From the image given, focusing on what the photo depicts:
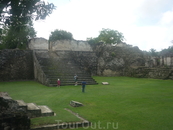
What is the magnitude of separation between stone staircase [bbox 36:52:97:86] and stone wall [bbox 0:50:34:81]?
3.94ft

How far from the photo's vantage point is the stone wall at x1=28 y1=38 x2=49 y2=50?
63.9 ft

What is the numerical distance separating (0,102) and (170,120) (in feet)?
14.1

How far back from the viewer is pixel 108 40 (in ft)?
180

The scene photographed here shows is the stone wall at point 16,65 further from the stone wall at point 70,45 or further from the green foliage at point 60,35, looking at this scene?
the green foliage at point 60,35

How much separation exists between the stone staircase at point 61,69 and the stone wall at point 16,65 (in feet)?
3.94

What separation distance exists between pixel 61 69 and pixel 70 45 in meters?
5.56

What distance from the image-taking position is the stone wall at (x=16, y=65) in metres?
16.6

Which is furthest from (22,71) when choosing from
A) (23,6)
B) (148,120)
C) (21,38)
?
(21,38)

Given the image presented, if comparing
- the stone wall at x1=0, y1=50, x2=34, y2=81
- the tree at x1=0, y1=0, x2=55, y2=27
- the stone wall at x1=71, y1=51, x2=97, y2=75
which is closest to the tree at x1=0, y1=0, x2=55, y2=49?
the tree at x1=0, y1=0, x2=55, y2=27

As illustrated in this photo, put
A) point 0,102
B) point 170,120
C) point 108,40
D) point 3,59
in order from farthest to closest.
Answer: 1. point 108,40
2. point 3,59
3. point 170,120
4. point 0,102

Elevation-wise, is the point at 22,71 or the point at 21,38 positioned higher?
the point at 21,38

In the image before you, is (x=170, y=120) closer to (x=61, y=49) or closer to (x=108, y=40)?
(x=61, y=49)

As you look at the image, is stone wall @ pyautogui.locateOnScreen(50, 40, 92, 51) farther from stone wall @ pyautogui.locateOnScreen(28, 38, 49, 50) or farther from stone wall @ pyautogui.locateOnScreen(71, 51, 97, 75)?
stone wall @ pyautogui.locateOnScreen(71, 51, 97, 75)

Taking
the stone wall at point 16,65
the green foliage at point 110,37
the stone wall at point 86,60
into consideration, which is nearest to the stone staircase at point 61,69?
the stone wall at point 86,60
